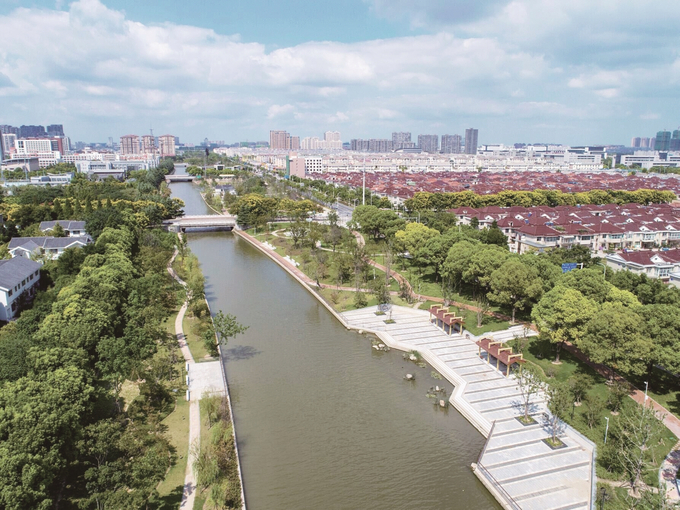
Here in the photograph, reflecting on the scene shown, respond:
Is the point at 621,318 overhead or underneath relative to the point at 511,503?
overhead

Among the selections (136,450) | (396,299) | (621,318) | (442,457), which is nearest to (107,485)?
(136,450)

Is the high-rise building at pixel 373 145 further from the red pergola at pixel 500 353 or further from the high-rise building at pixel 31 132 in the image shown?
the red pergola at pixel 500 353

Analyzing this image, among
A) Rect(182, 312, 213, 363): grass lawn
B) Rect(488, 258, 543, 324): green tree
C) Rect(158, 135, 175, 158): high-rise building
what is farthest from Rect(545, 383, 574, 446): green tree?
Rect(158, 135, 175, 158): high-rise building

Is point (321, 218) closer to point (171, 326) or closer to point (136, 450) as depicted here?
point (171, 326)

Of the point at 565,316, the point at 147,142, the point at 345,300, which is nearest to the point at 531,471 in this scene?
the point at 565,316

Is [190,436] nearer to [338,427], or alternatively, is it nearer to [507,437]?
[338,427]

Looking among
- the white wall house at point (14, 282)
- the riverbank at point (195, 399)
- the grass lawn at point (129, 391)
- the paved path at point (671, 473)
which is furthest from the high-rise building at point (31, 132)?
the paved path at point (671, 473)
